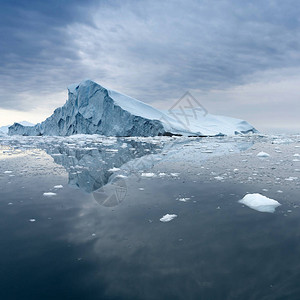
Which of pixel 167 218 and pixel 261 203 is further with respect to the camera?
pixel 261 203

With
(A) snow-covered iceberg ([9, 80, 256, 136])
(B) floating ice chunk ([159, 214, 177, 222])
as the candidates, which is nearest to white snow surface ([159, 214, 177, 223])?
(B) floating ice chunk ([159, 214, 177, 222])

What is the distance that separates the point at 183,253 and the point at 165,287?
22.4 inches

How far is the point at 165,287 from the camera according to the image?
6.57ft

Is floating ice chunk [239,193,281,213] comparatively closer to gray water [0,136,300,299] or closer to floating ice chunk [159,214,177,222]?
gray water [0,136,300,299]

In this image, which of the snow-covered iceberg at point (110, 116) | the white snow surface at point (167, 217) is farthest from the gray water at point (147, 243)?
the snow-covered iceberg at point (110, 116)

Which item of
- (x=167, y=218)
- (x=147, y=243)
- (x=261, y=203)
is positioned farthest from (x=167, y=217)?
(x=261, y=203)

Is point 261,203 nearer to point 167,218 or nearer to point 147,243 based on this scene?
point 167,218

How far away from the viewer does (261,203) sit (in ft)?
12.8

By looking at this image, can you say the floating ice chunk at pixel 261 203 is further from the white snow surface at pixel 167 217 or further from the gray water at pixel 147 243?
the white snow surface at pixel 167 217

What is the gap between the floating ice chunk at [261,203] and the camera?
12.4 ft

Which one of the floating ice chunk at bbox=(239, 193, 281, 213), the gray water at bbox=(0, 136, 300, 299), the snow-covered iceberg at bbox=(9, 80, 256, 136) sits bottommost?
the gray water at bbox=(0, 136, 300, 299)

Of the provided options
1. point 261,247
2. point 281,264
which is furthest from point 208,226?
point 281,264

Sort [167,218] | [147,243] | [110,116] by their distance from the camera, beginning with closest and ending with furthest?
[147,243], [167,218], [110,116]

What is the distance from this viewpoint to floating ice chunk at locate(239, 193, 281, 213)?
3782 mm
